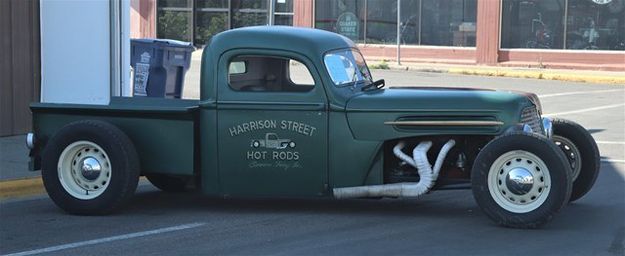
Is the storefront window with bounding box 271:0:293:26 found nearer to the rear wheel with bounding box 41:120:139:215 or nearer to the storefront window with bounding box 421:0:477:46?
the storefront window with bounding box 421:0:477:46

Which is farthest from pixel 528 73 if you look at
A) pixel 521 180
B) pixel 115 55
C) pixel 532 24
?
pixel 521 180

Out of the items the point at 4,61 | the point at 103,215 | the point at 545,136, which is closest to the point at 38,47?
the point at 4,61

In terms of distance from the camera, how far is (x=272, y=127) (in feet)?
24.7

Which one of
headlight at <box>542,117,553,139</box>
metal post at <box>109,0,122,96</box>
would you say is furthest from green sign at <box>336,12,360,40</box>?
headlight at <box>542,117,553,139</box>

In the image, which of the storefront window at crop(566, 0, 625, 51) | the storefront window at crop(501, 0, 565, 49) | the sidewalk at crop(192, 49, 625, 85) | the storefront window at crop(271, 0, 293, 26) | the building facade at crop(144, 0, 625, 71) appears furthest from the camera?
the storefront window at crop(271, 0, 293, 26)

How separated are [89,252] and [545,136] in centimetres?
394

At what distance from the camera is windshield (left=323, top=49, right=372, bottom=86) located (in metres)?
7.74

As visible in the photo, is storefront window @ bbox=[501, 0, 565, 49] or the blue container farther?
storefront window @ bbox=[501, 0, 565, 49]

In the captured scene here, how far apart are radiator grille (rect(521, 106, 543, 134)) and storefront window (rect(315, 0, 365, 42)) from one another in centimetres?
2569

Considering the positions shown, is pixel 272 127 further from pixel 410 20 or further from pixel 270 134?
pixel 410 20

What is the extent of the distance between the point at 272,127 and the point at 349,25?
1043 inches

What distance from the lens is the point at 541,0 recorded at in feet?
97.2

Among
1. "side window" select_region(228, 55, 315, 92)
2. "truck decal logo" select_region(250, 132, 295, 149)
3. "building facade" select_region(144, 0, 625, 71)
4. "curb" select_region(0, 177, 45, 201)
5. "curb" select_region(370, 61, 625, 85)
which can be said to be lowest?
"curb" select_region(0, 177, 45, 201)

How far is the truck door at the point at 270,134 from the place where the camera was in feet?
24.6
